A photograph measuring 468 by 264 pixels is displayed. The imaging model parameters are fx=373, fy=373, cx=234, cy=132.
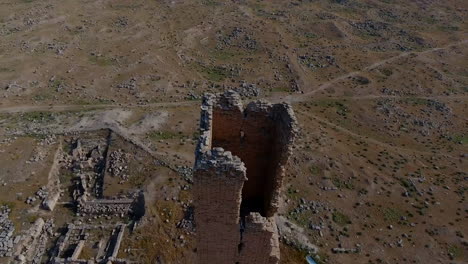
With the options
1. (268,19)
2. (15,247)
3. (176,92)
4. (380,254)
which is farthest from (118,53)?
(380,254)

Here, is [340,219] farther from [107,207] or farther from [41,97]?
[41,97]

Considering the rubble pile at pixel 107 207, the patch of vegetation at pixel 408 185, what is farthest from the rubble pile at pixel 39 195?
the patch of vegetation at pixel 408 185

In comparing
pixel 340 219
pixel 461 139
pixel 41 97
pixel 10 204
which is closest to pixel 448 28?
pixel 461 139

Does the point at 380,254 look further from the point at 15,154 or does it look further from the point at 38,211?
the point at 15,154

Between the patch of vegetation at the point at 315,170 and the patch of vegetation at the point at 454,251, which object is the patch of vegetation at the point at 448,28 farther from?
the patch of vegetation at the point at 454,251

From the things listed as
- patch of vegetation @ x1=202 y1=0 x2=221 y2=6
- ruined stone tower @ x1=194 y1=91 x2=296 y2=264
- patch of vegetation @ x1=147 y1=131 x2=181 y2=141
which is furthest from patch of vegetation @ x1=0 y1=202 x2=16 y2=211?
patch of vegetation @ x1=202 y1=0 x2=221 y2=6

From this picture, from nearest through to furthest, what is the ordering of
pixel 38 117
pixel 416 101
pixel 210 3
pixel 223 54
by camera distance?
pixel 38 117, pixel 416 101, pixel 223 54, pixel 210 3

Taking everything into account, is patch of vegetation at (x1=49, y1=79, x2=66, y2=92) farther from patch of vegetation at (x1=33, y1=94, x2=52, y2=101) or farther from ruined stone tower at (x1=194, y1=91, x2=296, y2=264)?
ruined stone tower at (x1=194, y1=91, x2=296, y2=264)
